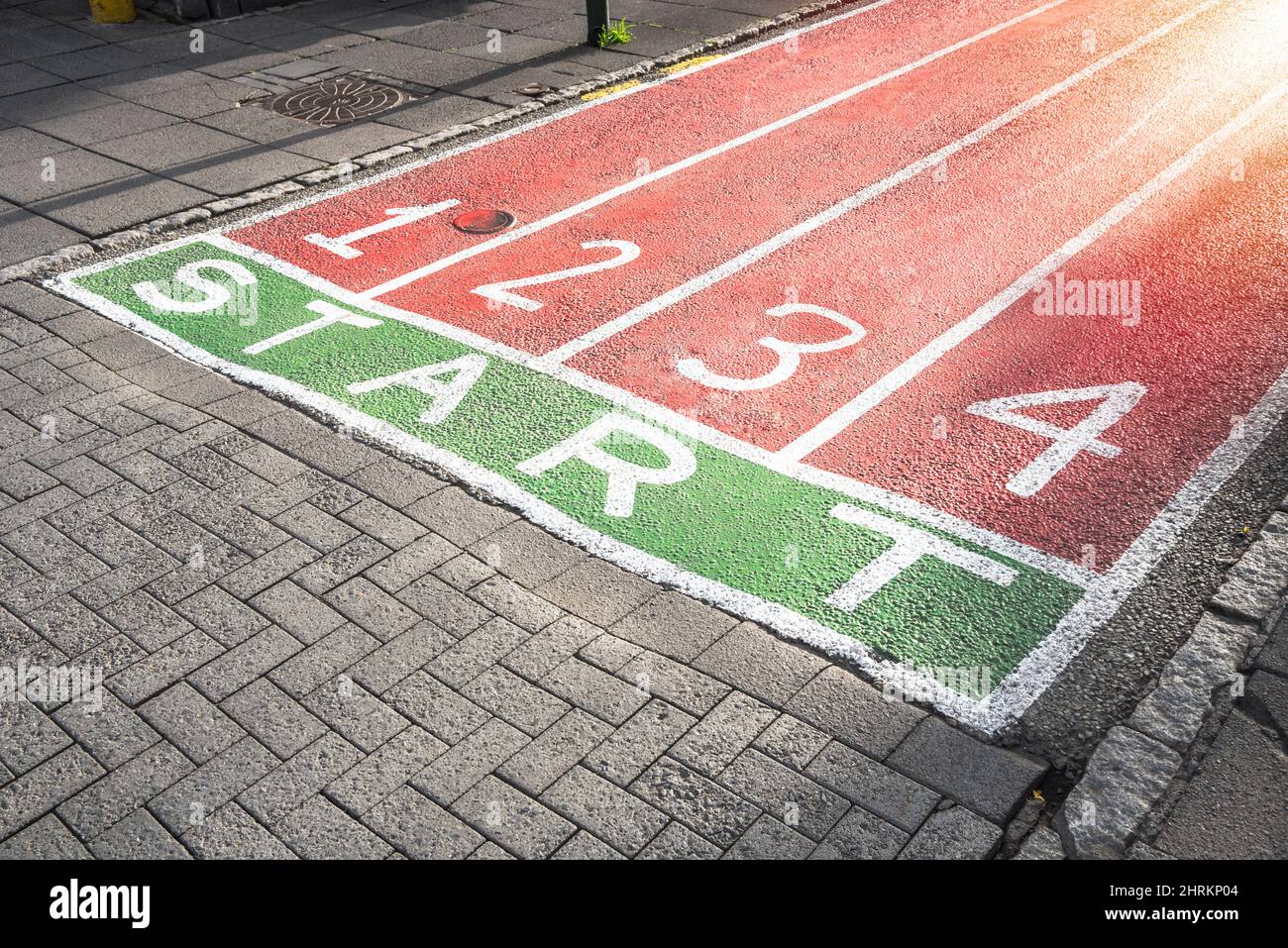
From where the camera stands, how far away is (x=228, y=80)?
1232cm

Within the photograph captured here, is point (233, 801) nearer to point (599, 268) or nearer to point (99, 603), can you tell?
point (99, 603)

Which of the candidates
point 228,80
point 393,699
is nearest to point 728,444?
point 393,699

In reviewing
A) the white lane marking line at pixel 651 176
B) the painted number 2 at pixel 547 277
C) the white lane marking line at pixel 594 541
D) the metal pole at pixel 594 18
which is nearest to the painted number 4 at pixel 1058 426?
the white lane marking line at pixel 594 541

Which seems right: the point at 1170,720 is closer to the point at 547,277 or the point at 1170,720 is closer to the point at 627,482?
the point at 627,482

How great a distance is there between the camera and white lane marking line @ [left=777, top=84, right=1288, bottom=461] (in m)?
6.54

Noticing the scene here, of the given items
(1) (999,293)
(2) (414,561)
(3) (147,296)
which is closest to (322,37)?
(3) (147,296)

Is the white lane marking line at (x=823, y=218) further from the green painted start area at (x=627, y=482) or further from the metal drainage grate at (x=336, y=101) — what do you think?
the metal drainage grate at (x=336, y=101)

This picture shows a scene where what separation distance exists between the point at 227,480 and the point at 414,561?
1304 mm

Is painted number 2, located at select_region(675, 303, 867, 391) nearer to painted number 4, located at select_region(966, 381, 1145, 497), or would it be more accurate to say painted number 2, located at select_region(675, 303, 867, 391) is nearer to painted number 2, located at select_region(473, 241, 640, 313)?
painted number 4, located at select_region(966, 381, 1145, 497)

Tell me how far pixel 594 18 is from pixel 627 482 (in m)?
8.77

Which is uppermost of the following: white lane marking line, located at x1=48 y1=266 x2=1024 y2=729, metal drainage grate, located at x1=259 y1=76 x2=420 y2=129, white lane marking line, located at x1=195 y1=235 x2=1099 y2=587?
metal drainage grate, located at x1=259 y1=76 x2=420 y2=129

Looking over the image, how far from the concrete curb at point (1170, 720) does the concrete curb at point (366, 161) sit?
7607mm

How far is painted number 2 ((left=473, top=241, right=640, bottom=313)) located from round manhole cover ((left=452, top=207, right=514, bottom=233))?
77 cm

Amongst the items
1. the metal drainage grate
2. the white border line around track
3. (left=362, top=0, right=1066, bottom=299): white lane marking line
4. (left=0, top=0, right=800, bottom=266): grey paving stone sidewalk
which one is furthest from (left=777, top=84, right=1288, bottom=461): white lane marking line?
the metal drainage grate
